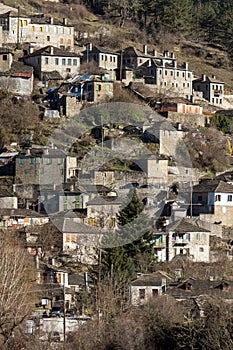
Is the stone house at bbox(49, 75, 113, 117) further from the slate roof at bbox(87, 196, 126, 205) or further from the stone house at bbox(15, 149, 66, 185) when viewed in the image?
the slate roof at bbox(87, 196, 126, 205)

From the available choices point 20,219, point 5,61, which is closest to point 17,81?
point 5,61

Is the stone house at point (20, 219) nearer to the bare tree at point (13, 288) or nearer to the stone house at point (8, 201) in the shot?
the stone house at point (8, 201)

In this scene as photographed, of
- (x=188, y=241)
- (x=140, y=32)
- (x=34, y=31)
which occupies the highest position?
(x=34, y=31)

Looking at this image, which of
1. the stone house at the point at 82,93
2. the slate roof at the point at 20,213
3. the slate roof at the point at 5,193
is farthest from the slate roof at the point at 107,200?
the stone house at the point at 82,93

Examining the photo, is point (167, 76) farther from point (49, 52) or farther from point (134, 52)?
point (49, 52)

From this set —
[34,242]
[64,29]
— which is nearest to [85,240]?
[34,242]

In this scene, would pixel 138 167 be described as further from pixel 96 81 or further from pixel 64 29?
pixel 64 29

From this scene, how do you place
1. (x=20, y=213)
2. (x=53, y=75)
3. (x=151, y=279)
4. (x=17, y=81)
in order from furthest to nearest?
1. (x=53, y=75)
2. (x=17, y=81)
3. (x=20, y=213)
4. (x=151, y=279)
